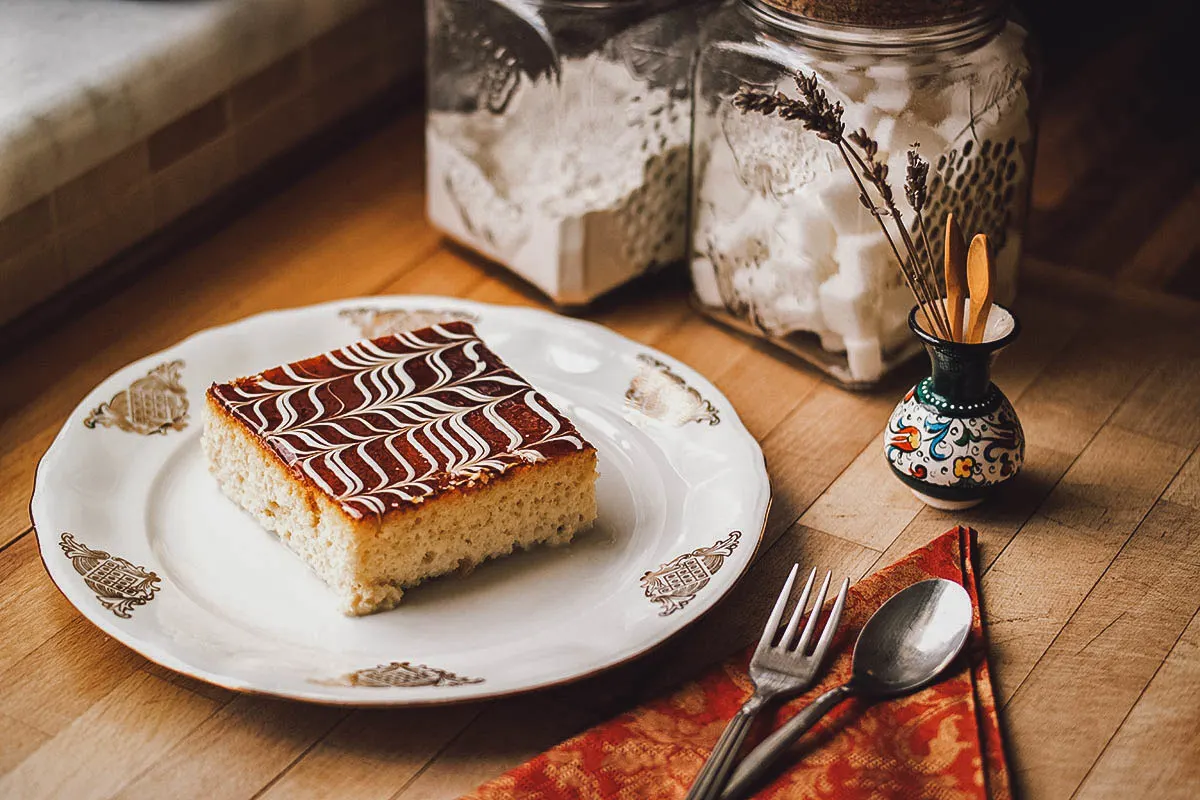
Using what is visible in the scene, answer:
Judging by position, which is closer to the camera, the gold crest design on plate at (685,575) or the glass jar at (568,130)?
the gold crest design on plate at (685,575)

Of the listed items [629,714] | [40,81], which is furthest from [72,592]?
Result: [40,81]

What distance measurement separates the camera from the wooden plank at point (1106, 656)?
1.07 metres

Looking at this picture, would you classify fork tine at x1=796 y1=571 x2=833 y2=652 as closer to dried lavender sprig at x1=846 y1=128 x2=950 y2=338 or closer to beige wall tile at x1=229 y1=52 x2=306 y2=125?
dried lavender sprig at x1=846 y1=128 x2=950 y2=338

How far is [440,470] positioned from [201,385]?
0.37 m

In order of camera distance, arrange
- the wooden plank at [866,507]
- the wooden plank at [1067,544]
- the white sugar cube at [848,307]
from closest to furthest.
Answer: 1. the wooden plank at [1067,544]
2. the wooden plank at [866,507]
3. the white sugar cube at [848,307]

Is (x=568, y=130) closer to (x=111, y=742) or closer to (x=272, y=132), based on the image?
(x=272, y=132)

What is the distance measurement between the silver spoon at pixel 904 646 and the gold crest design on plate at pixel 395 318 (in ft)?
1.85

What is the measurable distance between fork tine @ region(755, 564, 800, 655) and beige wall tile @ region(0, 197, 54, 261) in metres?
0.87

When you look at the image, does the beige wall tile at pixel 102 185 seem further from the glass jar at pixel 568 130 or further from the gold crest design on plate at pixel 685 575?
the gold crest design on plate at pixel 685 575

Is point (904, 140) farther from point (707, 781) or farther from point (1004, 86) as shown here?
point (707, 781)

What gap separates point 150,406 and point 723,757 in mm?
676

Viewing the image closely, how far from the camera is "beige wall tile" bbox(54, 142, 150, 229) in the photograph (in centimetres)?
155

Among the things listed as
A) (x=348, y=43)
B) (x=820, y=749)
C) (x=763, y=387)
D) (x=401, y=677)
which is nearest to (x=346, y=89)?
(x=348, y=43)

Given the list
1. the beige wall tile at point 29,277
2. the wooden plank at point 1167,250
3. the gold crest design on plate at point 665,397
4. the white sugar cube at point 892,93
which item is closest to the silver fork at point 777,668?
the gold crest design on plate at point 665,397
